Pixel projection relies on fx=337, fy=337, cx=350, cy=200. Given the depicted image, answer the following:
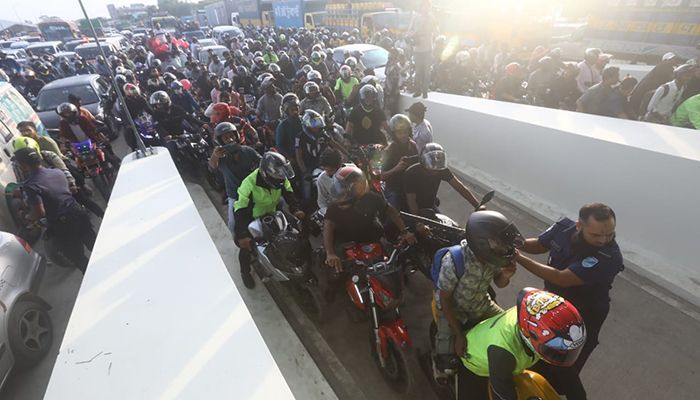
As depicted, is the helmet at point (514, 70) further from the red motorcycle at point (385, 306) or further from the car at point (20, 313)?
the car at point (20, 313)

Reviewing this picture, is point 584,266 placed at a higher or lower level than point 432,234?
higher

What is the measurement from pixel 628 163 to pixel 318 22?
3577cm

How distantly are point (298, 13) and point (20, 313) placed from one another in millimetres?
35400

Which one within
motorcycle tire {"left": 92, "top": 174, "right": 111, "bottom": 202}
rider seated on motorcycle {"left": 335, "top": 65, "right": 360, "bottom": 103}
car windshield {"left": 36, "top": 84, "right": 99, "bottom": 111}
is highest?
rider seated on motorcycle {"left": 335, "top": 65, "right": 360, "bottom": 103}

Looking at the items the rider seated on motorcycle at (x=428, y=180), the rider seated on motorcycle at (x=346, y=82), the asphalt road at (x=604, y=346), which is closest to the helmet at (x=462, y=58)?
the rider seated on motorcycle at (x=346, y=82)

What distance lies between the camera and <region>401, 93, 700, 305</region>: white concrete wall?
13.6 feet

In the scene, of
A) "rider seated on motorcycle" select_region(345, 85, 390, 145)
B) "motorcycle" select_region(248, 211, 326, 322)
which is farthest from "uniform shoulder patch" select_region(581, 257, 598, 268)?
"rider seated on motorcycle" select_region(345, 85, 390, 145)

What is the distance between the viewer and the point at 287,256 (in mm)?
3994

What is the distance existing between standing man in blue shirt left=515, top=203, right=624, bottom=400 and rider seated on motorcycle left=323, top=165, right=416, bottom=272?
1.36m

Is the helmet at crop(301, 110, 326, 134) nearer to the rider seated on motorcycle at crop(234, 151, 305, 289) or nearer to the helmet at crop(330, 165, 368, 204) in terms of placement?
the rider seated on motorcycle at crop(234, 151, 305, 289)

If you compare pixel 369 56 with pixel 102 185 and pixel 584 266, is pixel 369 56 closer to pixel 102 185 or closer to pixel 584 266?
pixel 102 185

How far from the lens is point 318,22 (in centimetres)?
3475

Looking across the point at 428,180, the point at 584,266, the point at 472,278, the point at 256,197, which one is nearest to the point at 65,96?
the point at 256,197

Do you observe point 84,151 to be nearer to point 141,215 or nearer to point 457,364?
point 141,215
